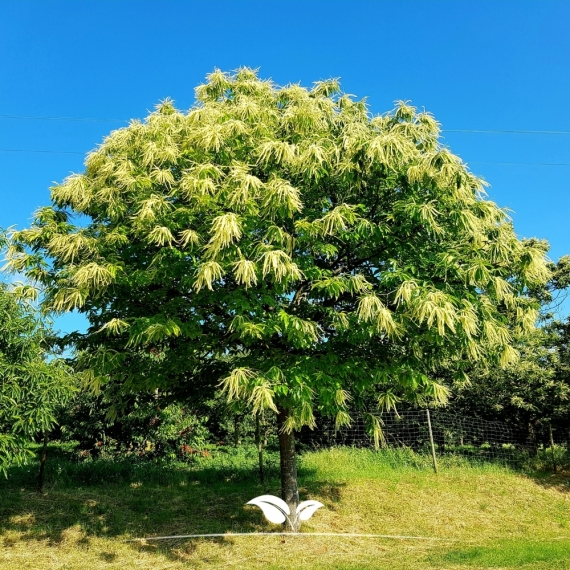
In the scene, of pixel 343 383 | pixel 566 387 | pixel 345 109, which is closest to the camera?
pixel 343 383

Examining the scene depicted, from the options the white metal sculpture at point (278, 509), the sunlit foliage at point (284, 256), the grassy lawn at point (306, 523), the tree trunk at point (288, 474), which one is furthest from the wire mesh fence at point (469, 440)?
the sunlit foliage at point (284, 256)

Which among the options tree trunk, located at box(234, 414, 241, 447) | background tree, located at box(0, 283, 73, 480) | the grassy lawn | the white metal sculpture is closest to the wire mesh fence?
the grassy lawn

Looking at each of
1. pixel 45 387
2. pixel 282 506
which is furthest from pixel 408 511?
pixel 45 387

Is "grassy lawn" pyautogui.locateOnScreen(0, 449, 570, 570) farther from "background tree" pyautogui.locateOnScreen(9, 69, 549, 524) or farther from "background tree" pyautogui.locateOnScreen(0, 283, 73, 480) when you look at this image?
"background tree" pyautogui.locateOnScreen(0, 283, 73, 480)

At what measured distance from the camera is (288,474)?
26.2 feet

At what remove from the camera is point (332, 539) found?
25.1 feet

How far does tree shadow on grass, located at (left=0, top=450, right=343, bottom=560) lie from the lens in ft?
→ 25.7

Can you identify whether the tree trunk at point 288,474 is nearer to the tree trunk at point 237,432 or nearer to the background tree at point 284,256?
the background tree at point 284,256

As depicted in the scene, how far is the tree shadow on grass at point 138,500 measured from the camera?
7.83 m

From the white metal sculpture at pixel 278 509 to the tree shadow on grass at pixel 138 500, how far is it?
17.3 inches

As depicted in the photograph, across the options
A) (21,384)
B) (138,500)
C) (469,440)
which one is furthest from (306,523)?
(469,440)

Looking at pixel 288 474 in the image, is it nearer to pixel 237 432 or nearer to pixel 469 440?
pixel 469 440

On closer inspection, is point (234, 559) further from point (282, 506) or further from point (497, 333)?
point (497, 333)

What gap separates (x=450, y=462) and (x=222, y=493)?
16.6ft
